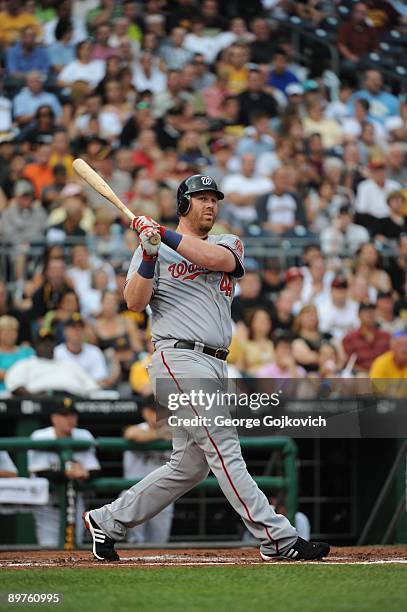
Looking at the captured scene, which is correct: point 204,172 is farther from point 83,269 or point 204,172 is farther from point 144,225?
point 144,225

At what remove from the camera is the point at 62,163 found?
512 inches

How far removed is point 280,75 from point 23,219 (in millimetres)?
4485

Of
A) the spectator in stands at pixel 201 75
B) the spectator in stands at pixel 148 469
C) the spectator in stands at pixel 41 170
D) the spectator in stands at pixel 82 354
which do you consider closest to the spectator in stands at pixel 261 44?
the spectator in stands at pixel 201 75

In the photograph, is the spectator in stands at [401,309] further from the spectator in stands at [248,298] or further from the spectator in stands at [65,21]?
the spectator in stands at [65,21]

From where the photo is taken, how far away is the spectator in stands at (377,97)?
15.5 meters

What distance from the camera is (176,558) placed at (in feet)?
21.9

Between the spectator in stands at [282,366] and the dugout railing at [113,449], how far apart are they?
202cm

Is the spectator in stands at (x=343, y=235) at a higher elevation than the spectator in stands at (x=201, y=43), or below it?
below

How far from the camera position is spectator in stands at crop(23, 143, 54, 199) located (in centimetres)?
1289

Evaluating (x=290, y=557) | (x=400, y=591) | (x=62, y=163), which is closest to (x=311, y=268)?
(x=62, y=163)

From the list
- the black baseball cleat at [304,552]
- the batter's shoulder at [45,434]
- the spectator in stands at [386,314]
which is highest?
the black baseball cleat at [304,552]

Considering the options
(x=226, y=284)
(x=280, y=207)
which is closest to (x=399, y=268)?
(x=280, y=207)

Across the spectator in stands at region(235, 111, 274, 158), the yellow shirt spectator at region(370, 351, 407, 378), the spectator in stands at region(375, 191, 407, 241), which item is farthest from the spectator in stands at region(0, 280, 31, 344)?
the spectator in stands at region(375, 191, 407, 241)

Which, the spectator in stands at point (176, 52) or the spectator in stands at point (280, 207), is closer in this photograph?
the spectator in stands at point (280, 207)
